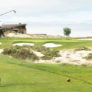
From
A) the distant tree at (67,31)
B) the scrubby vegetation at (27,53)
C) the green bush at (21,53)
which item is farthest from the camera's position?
the distant tree at (67,31)

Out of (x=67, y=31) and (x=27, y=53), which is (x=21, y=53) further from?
(x=67, y=31)

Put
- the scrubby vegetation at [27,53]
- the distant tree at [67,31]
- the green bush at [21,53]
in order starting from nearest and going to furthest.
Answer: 1. the scrubby vegetation at [27,53]
2. the green bush at [21,53]
3. the distant tree at [67,31]

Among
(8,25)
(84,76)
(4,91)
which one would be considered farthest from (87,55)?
(8,25)

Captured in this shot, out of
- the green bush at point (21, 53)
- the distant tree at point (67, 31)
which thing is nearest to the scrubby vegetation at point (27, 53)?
the green bush at point (21, 53)

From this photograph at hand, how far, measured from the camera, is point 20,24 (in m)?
114

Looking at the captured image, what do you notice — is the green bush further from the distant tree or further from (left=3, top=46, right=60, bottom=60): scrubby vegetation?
the distant tree

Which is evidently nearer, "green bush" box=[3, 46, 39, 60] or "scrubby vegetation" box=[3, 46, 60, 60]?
"scrubby vegetation" box=[3, 46, 60, 60]

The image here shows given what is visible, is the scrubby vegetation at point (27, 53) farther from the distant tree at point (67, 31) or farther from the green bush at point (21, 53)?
the distant tree at point (67, 31)

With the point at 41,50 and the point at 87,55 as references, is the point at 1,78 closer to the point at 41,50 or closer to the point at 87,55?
the point at 87,55

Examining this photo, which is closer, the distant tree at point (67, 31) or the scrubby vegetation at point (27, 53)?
the scrubby vegetation at point (27, 53)

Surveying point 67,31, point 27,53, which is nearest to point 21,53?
point 27,53

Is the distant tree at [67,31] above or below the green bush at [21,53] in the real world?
below

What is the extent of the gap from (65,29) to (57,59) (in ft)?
324

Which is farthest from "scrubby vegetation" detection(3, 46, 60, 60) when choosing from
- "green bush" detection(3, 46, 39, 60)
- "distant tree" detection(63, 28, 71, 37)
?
"distant tree" detection(63, 28, 71, 37)
